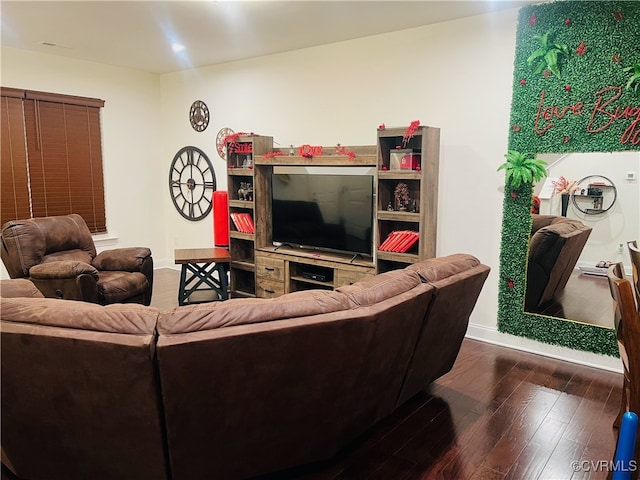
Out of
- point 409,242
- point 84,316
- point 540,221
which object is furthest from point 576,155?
point 84,316

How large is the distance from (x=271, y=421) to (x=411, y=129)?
2.55 metres

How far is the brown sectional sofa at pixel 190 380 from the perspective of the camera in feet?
5.45

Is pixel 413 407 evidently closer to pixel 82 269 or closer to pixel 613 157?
pixel 613 157

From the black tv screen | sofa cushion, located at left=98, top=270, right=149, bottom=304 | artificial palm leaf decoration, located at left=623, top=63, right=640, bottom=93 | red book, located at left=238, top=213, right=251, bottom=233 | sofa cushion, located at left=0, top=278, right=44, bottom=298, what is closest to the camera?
sofa cushion, located at left=0, top=278, right=44, bottom=298

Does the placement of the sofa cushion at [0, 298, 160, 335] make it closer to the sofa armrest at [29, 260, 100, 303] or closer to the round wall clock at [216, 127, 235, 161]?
the sofa armrest at [29, 260, 100, 303]

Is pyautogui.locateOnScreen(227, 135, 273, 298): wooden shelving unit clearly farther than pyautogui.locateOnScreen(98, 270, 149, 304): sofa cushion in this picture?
Yes

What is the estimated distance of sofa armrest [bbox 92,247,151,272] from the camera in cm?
435

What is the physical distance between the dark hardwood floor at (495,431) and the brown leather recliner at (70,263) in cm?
184

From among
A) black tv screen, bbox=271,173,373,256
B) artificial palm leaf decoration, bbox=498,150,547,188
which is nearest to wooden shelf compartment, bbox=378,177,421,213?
black tv screen, bbox=271,173,373,256

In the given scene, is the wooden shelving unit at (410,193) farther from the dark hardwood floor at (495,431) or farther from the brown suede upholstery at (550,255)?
the dark hardwood floor at (495,431)

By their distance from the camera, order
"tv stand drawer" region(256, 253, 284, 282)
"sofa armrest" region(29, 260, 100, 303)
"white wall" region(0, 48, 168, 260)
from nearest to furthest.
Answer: "sofa armrest" region(29, 260, 100, 303), "tv stand drawer" region(256, 253, 284, 282), "white wall" region(0, 48, 168, 260)

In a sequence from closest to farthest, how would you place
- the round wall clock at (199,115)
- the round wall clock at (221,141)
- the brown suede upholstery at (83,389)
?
the brown suede upholstery at (83,389), the round wall clock at (221,141), the round wall clock at (199,115)

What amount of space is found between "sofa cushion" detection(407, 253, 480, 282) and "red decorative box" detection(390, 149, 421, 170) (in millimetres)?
1327

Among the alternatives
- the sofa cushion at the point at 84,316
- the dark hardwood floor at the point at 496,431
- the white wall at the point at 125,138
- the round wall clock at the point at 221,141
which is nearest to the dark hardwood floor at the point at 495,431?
the dark hardwood floor at the point at 496,431
